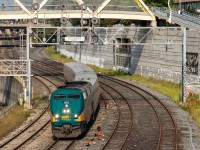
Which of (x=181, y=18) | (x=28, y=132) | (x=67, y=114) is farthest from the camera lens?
(x=181, y=18)

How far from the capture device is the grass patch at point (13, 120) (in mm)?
28511

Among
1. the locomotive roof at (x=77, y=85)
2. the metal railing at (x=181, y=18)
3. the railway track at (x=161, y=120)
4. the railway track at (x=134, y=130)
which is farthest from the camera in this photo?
the metal railing at (x=181, y=18)

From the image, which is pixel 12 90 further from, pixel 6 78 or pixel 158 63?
pixel 158 63

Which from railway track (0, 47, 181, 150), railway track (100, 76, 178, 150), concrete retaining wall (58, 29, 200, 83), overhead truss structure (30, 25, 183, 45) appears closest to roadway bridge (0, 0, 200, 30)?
overhead truss structure (30, 25, 183, 45)

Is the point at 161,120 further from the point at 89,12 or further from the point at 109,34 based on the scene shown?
the point at 109,34

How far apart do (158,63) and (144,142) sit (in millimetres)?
28634

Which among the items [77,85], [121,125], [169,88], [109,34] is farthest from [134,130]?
[109,34]

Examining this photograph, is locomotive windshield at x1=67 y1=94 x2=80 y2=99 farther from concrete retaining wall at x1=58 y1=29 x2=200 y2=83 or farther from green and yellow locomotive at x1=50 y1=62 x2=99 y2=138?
concrete retaining wall at x1=58 y1=29 x2=200 y2=83

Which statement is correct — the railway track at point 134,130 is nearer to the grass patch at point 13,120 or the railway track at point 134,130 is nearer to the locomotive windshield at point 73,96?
the grass patch at point 13,120

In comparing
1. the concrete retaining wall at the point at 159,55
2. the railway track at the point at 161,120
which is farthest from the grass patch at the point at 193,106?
the concrete retaining wall at the point at 159,55

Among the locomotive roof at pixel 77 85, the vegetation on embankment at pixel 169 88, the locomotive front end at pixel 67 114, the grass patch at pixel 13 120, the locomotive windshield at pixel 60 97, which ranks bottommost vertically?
the grass patch at pixel 13 120

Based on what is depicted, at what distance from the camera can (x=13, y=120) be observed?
104 feet

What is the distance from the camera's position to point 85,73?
3622cm

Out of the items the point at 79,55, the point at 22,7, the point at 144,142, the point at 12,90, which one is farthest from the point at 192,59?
the point at 79,55
